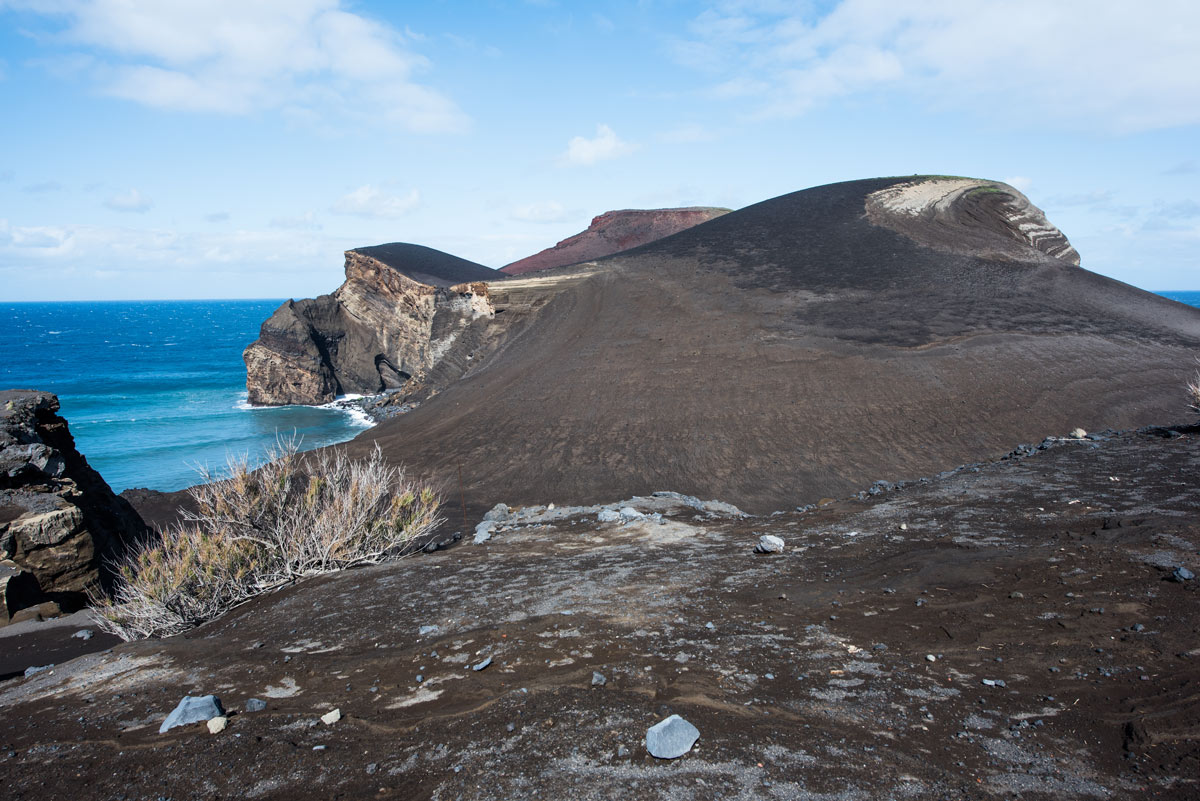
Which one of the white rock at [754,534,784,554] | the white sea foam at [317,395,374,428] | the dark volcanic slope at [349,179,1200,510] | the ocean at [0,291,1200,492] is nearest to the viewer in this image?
the white rock at [754,534,784,554]

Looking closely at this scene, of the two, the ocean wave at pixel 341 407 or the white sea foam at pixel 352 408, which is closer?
the white sea foam at pixel 352 408

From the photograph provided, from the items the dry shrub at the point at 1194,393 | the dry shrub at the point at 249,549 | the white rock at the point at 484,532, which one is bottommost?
the white rock at the point at 484,532

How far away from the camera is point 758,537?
790 centimetres

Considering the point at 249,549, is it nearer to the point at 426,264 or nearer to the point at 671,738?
the point at 671,738

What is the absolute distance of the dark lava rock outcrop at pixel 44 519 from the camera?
340 inches

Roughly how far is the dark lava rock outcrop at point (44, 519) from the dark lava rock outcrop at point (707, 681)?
3.99 metres

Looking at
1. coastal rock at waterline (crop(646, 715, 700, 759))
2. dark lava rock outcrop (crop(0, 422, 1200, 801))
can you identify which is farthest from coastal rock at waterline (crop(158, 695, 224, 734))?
coastal rock at waterline (crop(646, 715, 700, 759))

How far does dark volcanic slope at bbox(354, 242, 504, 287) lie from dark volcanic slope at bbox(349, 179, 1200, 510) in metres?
7.31

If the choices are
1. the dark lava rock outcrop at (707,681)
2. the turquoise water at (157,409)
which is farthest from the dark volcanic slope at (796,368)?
the dark lava rock outcrop at (707,681)

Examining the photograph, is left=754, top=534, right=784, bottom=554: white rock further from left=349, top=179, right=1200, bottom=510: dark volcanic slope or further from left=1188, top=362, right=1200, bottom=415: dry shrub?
left=1188, top=362, right=1200, bottom=415: dry shrub

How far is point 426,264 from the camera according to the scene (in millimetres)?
34688

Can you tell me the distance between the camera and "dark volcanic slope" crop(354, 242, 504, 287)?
105 ft

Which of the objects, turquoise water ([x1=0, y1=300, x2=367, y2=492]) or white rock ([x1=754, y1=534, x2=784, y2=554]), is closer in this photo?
white rock ([x1=754, y1=534, x2=784, y2=554])

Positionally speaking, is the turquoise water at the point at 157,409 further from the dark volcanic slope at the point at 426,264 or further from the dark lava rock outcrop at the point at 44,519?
the dark volcanic slope at the point at 426,264
